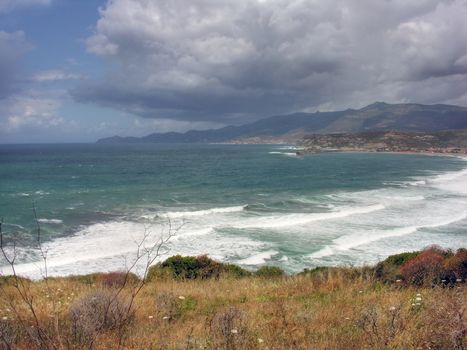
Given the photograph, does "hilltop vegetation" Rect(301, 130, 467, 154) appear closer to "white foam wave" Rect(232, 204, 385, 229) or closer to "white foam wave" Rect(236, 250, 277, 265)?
"white foam wave" Rect(232, 204, 385, 229)

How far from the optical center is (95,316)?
598 cm

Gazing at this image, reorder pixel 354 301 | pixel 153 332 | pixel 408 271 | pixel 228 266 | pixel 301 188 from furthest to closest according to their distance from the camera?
pixel 301 188, pixel 228 266, pixel 408 271, pixel 354 301, pixel 153 332

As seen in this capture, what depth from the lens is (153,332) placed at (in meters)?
5.89

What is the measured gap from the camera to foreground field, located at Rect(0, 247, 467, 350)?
467 centimetres

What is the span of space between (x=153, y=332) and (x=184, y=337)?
0.72m

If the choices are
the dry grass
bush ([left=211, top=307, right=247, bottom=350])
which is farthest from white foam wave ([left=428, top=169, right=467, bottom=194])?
bush ([left=211, top=307, right=247, bottom=350])

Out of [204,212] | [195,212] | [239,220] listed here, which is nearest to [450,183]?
[239,220]

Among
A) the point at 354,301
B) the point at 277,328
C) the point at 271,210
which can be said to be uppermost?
the point at 277,328

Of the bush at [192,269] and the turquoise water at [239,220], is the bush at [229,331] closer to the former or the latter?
the bush at [192,269]

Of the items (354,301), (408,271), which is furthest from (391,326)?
(408,271)

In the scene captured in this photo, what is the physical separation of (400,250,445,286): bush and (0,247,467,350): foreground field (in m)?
0.95

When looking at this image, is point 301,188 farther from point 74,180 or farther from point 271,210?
point 74,180

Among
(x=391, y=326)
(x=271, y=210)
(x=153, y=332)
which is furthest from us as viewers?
(x=271, y=210)

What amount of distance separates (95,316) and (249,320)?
8.49 feet
